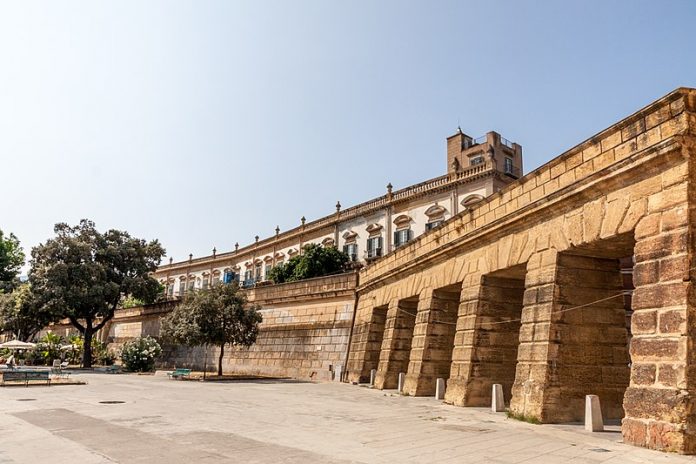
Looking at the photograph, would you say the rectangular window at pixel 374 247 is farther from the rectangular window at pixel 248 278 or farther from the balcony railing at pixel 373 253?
the rectangular window at pixel 248 278

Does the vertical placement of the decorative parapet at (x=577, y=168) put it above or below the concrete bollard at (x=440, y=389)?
above

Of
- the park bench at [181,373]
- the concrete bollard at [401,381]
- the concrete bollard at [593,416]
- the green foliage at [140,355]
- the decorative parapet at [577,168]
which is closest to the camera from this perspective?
the decorative parapet at [577,168]

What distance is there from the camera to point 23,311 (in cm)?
3516

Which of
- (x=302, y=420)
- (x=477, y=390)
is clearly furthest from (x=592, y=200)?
(x=302, y=420)

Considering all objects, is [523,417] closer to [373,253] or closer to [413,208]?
[413,208]

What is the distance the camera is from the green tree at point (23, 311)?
113 feet

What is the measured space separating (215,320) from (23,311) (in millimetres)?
19031

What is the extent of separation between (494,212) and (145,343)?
87.8 feet

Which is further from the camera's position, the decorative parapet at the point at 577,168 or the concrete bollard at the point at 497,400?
the concrete bollard at the point at 497,400

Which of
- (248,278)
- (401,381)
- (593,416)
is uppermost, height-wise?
(248,278)

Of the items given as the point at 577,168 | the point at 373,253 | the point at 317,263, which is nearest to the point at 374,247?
the point at 373,253

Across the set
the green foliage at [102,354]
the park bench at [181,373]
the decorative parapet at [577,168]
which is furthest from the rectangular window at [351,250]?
the decorative parapet at [577,168]

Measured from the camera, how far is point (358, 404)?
45.3 feet

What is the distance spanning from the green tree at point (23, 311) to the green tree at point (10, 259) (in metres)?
12.2
